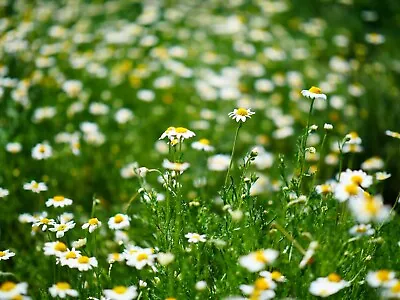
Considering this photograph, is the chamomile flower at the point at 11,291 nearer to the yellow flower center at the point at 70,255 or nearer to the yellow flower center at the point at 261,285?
the yellow flower center at the point at 70,255

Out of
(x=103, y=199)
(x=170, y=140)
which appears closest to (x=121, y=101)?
(x=103, y=199)

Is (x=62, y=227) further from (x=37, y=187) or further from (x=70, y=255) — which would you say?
(x=37, y=187)

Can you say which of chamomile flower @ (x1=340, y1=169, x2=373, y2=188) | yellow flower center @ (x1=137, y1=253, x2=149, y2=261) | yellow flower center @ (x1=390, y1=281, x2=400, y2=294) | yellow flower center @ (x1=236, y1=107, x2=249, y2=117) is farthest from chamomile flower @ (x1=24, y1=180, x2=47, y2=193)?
yellow flower center @ (x1=390, y1=281, x2=400, y2=294)

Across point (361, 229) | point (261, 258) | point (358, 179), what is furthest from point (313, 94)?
point (261, 258)

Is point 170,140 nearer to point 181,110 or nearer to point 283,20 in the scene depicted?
point 181,110

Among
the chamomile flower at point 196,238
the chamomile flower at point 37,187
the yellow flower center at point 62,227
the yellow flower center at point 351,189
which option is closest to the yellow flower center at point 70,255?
the yellow flower center at point 62,227

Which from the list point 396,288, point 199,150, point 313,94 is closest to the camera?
point 396,288

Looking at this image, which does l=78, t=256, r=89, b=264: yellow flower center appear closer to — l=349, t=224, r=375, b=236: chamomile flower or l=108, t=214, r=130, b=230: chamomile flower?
l=108, t=214, r=130, b=230: chamomile flower
